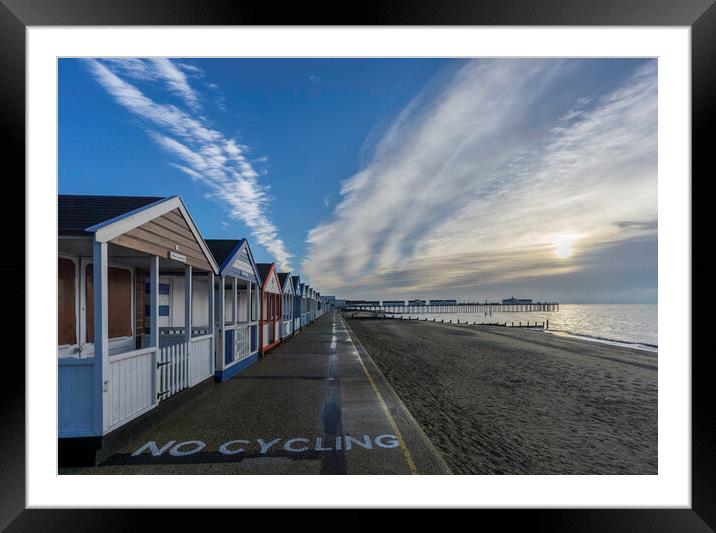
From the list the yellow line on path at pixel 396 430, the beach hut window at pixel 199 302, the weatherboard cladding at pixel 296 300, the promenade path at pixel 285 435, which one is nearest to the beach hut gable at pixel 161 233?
the promenade path at pixel 285 435

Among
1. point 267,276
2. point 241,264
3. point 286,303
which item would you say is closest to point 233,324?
point 241,264

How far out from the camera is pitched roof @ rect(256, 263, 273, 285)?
13805mm

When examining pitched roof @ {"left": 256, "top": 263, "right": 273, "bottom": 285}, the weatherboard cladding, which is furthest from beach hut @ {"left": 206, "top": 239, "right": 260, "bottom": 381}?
the weatherboard cladding

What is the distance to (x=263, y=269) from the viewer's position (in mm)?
14523

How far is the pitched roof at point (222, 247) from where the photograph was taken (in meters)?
9.35

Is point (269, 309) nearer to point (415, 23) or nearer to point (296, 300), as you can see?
point (296, 300)

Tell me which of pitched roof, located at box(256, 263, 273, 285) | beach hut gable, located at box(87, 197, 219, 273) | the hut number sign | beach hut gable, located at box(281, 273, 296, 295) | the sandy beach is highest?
beach hut gable, located at box(87, 197, 219, 273)

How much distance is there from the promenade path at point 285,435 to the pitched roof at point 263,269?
5817mm

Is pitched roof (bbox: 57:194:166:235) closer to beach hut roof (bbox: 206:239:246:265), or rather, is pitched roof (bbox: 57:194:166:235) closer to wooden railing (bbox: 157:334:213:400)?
wooden railing (bbox: 157:334:213:400)

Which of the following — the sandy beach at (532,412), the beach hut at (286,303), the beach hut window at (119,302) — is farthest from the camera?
the beach hut at (286,303)

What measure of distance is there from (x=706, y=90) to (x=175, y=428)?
8.28 metres

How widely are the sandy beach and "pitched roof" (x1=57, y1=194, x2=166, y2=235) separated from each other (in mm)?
6447

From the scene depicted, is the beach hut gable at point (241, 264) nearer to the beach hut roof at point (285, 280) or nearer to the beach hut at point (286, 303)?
the beach hut at point (286, 303)

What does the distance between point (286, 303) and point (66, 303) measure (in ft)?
46.1
